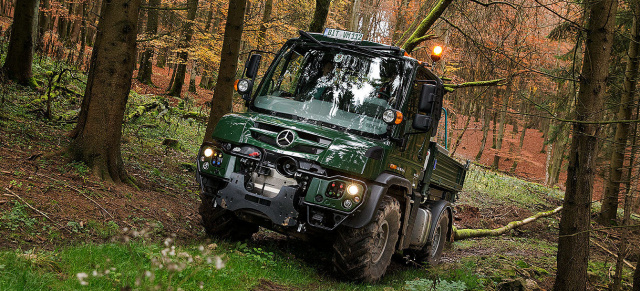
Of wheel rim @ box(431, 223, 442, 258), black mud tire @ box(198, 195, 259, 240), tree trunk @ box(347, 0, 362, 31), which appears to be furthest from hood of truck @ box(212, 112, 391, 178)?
tree trunk @ box(347, 0, 362, 31)

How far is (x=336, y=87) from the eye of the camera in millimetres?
6082

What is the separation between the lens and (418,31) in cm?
1095

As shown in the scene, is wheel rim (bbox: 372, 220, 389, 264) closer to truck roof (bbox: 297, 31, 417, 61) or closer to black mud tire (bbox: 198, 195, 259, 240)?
black mud tire (bbox: 198, 195, 259, 240)

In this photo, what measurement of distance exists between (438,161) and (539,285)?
244cm

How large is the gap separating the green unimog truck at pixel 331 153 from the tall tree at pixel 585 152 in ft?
6.03

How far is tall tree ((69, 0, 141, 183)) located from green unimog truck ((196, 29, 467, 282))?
176 centimetres

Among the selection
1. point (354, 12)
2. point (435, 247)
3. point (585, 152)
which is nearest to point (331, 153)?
point (585, 152)

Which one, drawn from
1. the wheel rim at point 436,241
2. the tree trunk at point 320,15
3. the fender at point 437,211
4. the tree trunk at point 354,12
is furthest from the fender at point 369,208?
the tree trunk at point 354,12

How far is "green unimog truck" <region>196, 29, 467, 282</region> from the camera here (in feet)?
16.4

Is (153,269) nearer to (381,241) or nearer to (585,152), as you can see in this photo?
(381,241)

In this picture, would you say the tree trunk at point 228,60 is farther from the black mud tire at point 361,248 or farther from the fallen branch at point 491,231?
the fallen branch at point 491,231

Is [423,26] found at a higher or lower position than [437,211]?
higher

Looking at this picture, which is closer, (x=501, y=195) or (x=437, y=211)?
(x=437, y=211)

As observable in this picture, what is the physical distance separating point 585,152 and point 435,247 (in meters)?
3.28
